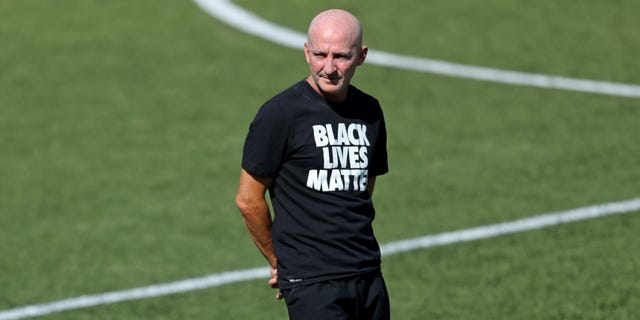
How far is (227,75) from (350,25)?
26.5 ft

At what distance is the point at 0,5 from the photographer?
15.1 metres

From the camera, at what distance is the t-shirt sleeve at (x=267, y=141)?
512 cm

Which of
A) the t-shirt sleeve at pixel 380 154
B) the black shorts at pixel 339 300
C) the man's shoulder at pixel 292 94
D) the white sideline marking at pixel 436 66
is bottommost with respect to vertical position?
the white sideline marking at pixel 436 66

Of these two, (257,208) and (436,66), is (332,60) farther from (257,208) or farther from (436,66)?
(436,66)

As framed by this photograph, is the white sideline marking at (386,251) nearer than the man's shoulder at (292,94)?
No

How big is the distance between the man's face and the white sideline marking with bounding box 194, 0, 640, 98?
7788mm

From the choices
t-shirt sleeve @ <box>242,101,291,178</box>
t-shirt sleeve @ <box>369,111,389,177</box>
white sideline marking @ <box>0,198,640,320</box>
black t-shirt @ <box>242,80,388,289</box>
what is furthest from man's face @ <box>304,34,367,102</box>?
white sideline marking @ <box>0,198,640,320</box>

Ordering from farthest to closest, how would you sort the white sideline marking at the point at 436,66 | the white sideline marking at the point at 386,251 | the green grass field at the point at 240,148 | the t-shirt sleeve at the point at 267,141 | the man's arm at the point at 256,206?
1. the white sideline marking at the point at 436,66
2. the green grass field at the point at 240,148
3. the white sideline marking at the point at 386,251
4. the man's arm at the point at 256,206
5. the t-shirt sleeve at the point at 267,141

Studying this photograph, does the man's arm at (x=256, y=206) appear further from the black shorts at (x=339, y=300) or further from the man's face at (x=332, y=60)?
the man's face at (x=332, y=60)

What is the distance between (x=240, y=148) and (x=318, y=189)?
609 centimetres

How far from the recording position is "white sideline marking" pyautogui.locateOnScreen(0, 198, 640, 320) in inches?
332

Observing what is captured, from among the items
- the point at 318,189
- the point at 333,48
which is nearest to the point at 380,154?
the point at 318,189

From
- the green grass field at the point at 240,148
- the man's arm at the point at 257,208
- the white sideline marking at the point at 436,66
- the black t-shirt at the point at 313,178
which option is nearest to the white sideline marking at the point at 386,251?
the green grass field at the point at 240,148

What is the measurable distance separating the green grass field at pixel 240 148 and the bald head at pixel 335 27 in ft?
11.2
